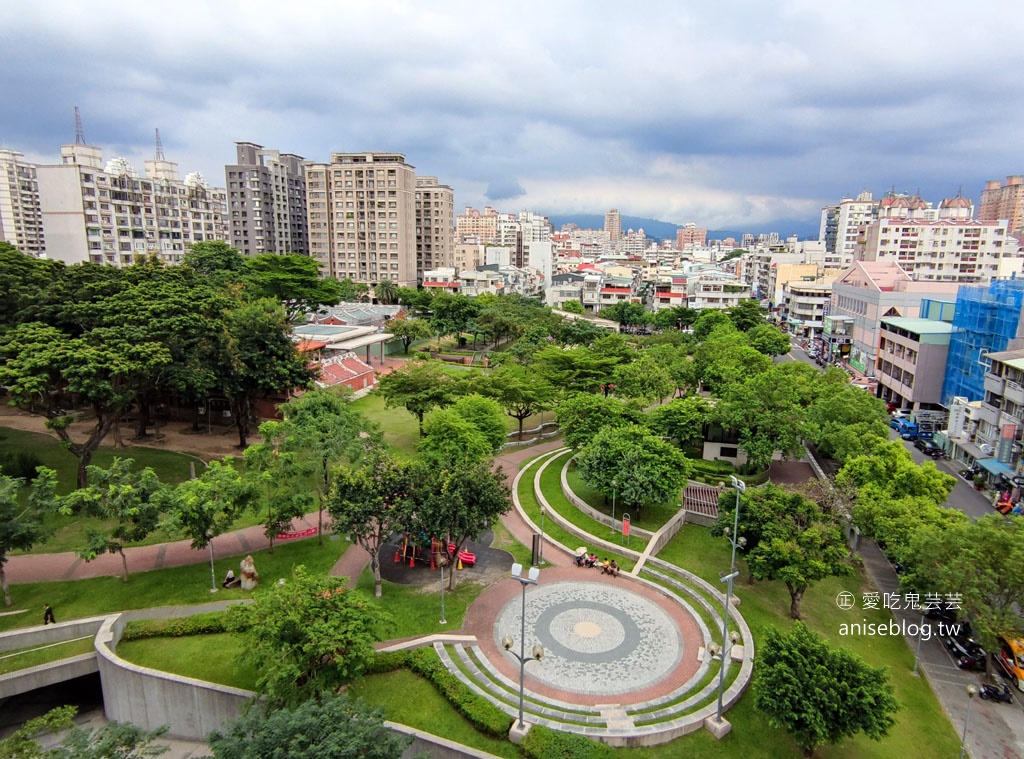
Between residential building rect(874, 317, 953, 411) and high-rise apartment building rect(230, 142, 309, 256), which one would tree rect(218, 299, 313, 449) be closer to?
residential building rect(874, 317, 953, 411)

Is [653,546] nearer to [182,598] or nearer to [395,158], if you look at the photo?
[182,598]

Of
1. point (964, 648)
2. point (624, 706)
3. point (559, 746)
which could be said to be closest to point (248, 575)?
point (559, 746)

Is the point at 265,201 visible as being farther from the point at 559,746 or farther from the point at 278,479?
the point at 559,746

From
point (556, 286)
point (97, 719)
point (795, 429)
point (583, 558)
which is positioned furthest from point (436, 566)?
point (556, 286)

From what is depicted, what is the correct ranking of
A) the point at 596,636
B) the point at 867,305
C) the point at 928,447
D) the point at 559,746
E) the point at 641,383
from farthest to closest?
the point at 867,305, the point at 928,447, the point at 641,383, the point at 596,636, the point at 559,746

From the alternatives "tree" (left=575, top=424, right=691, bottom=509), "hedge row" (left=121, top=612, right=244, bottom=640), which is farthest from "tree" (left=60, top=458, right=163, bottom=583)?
"tree" (left=575, top=424, right=691, bottom=509)
